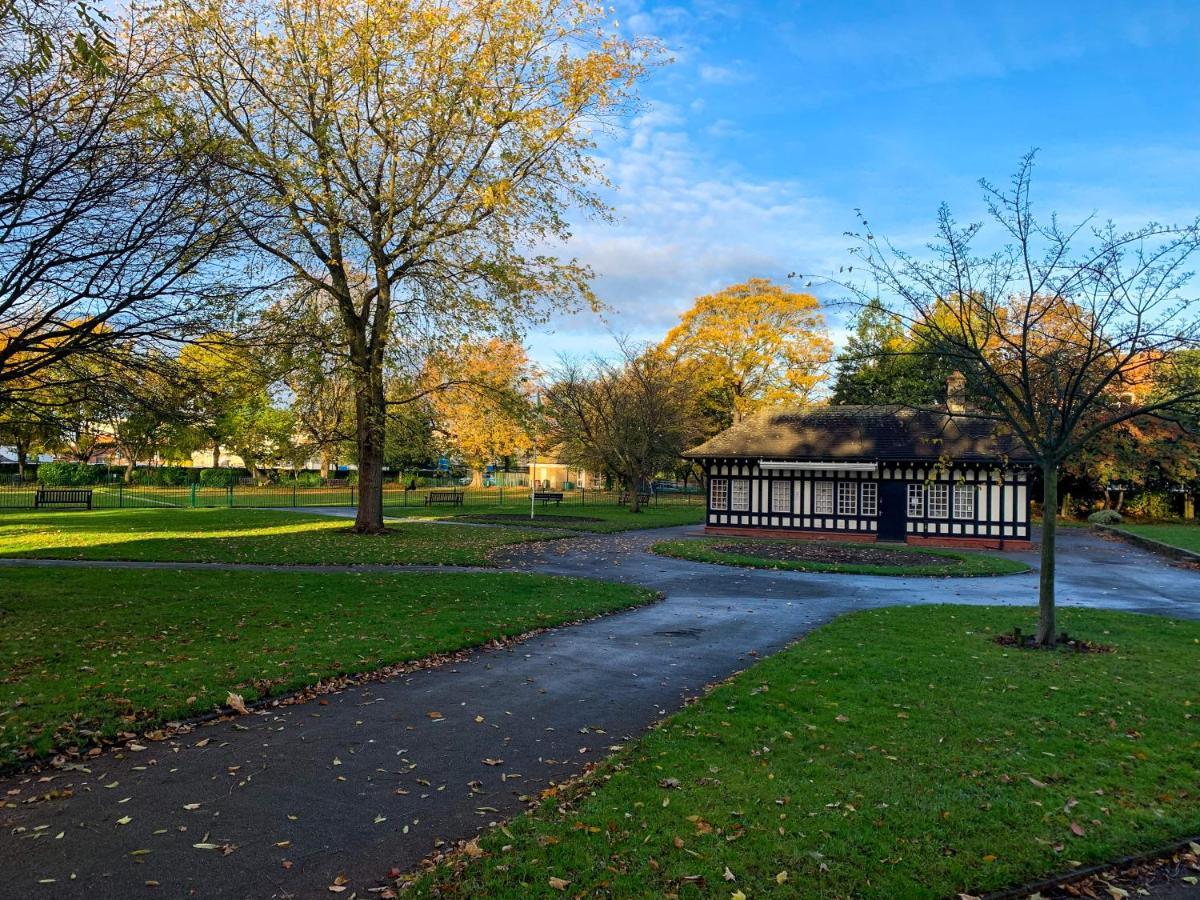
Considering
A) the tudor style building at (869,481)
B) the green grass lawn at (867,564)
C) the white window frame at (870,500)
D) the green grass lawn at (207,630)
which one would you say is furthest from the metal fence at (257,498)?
the green grass lawn at (207,630)

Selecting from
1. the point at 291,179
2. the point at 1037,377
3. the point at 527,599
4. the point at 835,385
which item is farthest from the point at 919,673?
the point at 835,385

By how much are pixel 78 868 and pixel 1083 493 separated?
46.4 m

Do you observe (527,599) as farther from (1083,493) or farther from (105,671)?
(1083,493)

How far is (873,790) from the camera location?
4.96m

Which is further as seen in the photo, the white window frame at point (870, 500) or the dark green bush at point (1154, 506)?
the dark green bush at point (1154, 506)

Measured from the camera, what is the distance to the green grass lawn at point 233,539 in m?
16.8

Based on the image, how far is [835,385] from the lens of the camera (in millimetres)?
49188

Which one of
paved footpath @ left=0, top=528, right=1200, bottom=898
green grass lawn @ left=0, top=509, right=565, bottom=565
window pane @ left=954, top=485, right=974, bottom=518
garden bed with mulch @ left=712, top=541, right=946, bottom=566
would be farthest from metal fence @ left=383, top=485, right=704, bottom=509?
paved footpath @ left=0, top=528, right=1200, bottom=898

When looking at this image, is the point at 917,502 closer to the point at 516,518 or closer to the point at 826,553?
the point at 826,553

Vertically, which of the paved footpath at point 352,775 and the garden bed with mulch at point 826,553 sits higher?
the paved footpath at point 352,775

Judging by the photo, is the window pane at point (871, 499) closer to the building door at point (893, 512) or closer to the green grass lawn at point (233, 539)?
the building door at point (893, 512)

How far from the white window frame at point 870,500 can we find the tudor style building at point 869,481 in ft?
0.12

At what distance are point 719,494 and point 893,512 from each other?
629 centimetres

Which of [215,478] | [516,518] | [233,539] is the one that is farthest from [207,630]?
[215,478]
